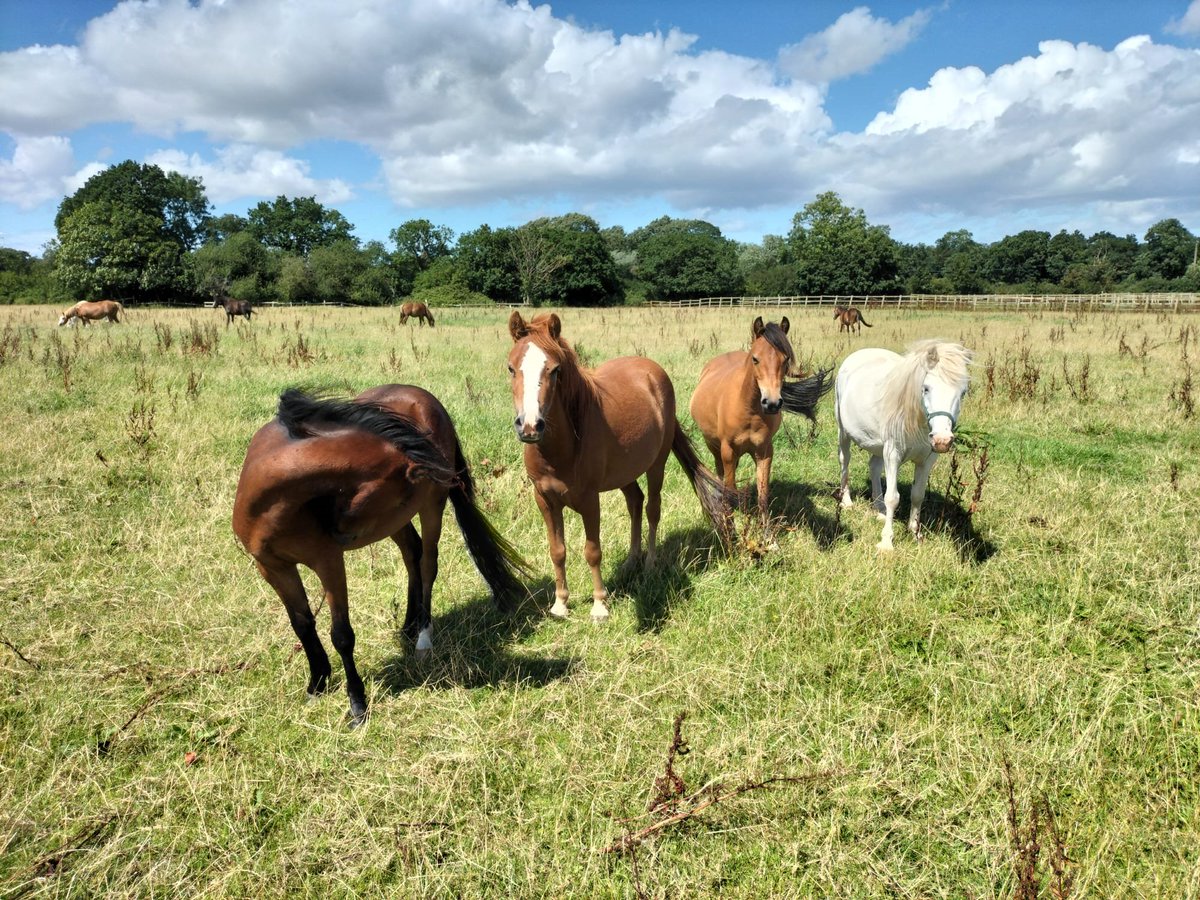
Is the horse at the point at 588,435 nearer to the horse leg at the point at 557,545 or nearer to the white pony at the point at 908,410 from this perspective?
the horse leg at the point at 557,545

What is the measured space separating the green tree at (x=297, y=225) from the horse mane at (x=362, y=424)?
288ft

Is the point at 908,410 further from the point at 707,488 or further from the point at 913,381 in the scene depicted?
the point at 707,488

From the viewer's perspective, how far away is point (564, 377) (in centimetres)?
377

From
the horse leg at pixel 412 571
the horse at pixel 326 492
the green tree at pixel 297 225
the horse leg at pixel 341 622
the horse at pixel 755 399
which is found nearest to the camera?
the horse at pixel 326 492

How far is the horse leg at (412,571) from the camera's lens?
404 cm

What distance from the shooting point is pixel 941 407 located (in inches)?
177

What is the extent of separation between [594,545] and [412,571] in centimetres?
129

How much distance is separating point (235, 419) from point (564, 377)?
6.02 m

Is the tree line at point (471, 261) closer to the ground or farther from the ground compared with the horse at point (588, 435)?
farther from the ground

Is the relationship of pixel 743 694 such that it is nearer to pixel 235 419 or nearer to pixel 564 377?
pixel 564 377

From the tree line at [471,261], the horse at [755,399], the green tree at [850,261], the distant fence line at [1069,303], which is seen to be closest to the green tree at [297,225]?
the tree line at [471,261]

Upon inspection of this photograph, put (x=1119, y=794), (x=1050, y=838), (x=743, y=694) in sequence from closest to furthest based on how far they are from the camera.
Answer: (x=1050, y=838) < (x=1119, y=794) < (x=743, y=694)

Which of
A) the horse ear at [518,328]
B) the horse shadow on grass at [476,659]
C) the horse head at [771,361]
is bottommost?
the horse shadow on grass at [476,659]

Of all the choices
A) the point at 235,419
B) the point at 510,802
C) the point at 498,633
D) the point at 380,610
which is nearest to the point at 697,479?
the point at 498,633
